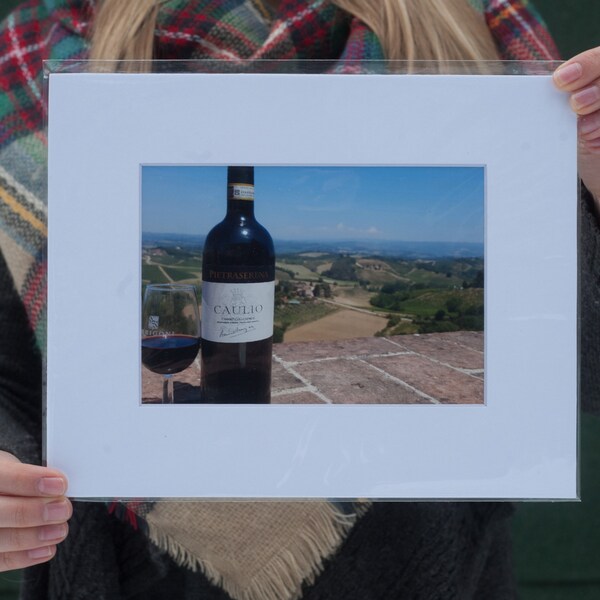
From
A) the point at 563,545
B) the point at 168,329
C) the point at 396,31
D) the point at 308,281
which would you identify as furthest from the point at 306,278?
the point at 563,545

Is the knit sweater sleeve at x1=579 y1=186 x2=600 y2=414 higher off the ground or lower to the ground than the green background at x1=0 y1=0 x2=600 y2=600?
higher

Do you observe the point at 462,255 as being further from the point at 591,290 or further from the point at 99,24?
the point at 99,24

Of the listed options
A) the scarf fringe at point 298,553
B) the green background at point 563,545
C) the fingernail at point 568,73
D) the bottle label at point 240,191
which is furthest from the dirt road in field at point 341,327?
the green background at point 563,545

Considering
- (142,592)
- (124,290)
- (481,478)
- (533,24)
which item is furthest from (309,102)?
(142,592)

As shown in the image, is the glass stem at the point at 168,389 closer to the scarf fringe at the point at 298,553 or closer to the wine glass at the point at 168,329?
the wine glass at the point at 168,329

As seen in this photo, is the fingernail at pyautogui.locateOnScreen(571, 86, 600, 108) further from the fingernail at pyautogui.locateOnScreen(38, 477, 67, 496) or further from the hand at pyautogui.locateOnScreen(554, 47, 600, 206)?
the fingernail at pyautogui.locateOnScreen(38, 477, 67, 496)
